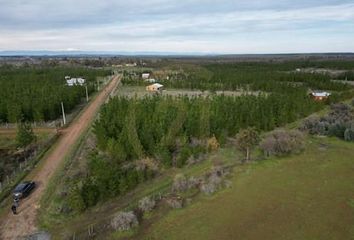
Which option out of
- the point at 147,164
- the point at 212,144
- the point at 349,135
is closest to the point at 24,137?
the point at 147,164

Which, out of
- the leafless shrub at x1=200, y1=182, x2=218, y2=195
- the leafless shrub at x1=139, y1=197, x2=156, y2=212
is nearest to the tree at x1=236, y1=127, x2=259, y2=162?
the leafless shrub at x1=200, y1=182, x2=218, y2=195

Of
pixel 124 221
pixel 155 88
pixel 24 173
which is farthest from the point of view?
pixel 155 88

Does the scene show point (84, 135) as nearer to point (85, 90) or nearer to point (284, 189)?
point (284, 189)

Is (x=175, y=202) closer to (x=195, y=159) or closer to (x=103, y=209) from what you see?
(x=103, y=209)

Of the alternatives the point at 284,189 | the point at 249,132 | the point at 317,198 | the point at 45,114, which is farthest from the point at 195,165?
the point at 45,114

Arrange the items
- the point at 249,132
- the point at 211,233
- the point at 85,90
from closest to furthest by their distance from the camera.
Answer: the point at 211,233 < the point at 249,132 < the point at 85,90

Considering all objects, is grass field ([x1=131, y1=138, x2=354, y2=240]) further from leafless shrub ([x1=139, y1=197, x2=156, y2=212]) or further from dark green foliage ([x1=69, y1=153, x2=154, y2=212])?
dark green foliage ([x1=69, y1=153, x2=154, y2=212])
